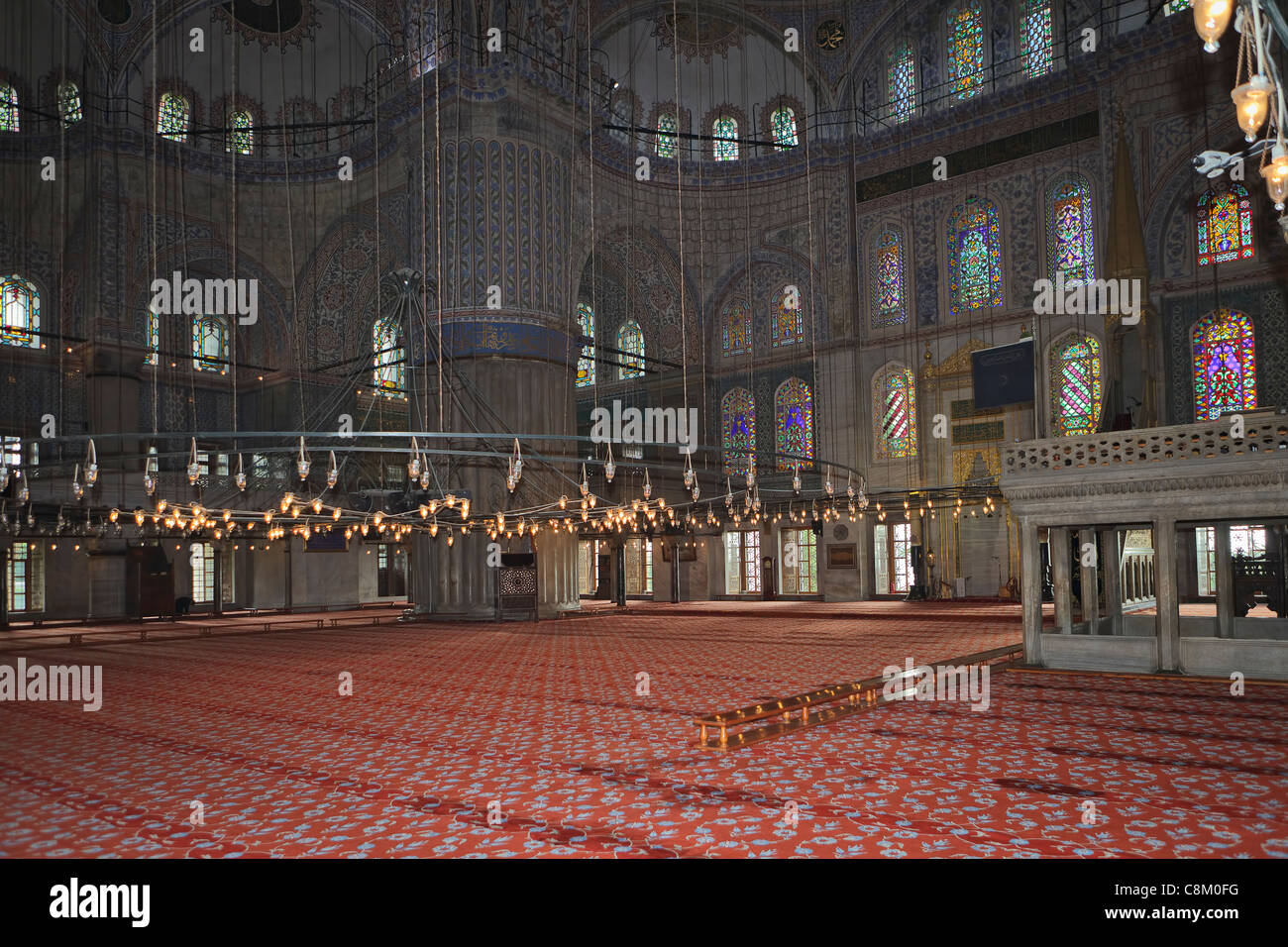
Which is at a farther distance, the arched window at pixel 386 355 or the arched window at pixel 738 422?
the arched window at pixel 738 422

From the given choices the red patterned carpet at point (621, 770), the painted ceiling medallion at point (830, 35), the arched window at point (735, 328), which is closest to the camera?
the red patterned carpet at point (621, 770)

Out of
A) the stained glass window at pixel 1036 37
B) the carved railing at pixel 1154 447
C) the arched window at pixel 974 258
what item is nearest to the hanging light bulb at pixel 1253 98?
the carved railing at pixel 1154 447

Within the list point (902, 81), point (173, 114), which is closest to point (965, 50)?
point (902, 81)

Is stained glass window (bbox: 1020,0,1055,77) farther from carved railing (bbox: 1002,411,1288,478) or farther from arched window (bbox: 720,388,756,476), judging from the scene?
carved railing (bbox: 1002,411,1288,478)

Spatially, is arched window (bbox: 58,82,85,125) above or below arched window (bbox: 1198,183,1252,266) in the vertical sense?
above

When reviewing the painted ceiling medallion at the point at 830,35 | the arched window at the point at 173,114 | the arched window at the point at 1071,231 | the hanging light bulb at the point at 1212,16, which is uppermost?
the painted ceiling medallion at the point at 830,35

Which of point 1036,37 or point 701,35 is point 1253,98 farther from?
point 701,35

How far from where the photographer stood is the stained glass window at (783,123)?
19.0m

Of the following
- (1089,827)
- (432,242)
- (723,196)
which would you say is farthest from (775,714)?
(723,196)

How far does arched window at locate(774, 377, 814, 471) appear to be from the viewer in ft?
60.5

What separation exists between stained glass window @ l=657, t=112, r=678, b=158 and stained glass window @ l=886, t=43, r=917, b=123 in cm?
411

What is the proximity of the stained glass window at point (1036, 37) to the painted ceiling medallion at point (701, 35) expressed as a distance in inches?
207

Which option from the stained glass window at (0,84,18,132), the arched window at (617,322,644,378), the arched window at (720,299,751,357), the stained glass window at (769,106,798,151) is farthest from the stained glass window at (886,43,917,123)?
the stained glass window at (0,84,18,132)

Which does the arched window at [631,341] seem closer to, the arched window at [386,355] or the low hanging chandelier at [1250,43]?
the arched window at [386,355]
